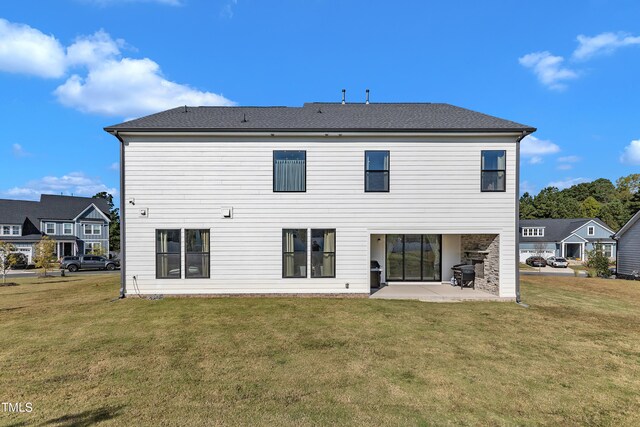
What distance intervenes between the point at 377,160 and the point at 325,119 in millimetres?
2471

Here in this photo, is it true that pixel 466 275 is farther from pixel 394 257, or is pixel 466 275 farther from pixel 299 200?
pixel 299 200

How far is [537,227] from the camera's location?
4434cm

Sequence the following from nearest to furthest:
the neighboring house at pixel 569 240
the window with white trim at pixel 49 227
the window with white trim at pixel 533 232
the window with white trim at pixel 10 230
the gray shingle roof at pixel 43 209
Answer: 1. the window with white trim at pixel 10 230
2. the gray shingle roof at pixel 43 209
3. the window with white trim at pixel 49 227
4. the neighboring house at pixel 569 240
5. the window with white trim at pixel 533 232

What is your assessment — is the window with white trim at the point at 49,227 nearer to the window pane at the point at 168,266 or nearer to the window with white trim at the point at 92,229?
the window with white trim at the point at 92,229

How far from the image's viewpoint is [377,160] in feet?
34.1

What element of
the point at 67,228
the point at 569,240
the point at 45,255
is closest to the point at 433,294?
the point at 45,255

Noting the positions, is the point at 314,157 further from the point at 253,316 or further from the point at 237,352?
the point at 237,352

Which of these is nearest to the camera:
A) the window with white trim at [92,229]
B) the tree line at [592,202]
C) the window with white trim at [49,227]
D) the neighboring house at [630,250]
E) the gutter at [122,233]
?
the gutter at [122,233]

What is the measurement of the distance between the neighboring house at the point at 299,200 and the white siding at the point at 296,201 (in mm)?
34

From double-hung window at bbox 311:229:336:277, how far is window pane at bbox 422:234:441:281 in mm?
4376

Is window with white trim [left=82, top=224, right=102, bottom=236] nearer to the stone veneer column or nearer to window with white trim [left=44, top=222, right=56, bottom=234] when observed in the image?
window with white trim [left=44, top=222, right=56, bottom=234]

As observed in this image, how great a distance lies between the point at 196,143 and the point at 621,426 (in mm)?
11282

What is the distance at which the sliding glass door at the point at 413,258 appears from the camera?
40.8 ft

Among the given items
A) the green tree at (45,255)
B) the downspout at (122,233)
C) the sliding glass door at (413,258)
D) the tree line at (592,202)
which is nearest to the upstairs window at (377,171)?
the sliding glass door at (413,258)
